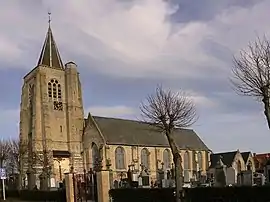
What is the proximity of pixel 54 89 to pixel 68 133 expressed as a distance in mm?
8191

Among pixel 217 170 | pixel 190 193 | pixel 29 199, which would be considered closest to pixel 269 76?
pixel 190 193

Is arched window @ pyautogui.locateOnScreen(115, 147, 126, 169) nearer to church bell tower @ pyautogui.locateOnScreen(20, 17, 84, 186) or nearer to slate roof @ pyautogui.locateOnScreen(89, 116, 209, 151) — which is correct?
slate roof @ pyautogui.locateOnScreen(89, 116, 209, 151)

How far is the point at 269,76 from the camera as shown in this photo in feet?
67.2

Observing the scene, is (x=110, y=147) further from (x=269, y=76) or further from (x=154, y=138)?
(x=269, y=76)

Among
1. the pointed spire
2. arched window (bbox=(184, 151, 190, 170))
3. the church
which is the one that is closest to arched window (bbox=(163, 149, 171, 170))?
the church

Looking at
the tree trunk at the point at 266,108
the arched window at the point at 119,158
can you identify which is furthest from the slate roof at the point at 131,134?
the tree trunk at the point at 266,108

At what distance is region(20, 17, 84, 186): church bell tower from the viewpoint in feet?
232

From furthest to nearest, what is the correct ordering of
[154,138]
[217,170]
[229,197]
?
1. [154,138]
2. [217,170]
3. [229,197]

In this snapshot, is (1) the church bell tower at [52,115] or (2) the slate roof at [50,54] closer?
(1) the church bell tower at [52,115]

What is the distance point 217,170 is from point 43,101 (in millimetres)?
47441

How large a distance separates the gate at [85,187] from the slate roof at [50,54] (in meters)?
48.5

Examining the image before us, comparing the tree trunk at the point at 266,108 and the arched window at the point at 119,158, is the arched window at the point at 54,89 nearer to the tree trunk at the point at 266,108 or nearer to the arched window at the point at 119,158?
the arched window at the point at 119,158

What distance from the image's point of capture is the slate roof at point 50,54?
7794 cm

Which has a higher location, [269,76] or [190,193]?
[269,76]
